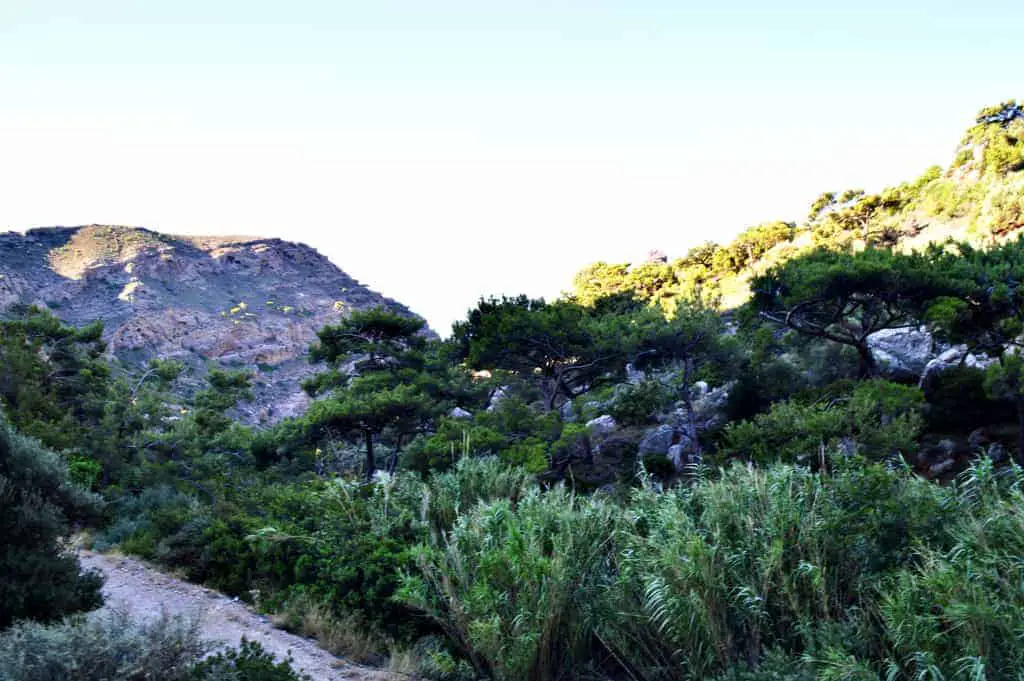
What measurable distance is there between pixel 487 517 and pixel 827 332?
12.3m

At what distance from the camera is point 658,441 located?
672 inches

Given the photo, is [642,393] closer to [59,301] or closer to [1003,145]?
[1003,145]

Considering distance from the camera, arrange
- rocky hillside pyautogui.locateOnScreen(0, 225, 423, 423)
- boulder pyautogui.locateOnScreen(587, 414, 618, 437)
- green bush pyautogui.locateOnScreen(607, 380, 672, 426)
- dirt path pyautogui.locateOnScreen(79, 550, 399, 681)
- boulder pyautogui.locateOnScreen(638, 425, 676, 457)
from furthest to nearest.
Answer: rocky hillside pyautogui.locateOnScreen(0, 225, 423, 423)
boulder pyautogui.locateOnScreen(587, 414, 618, 437)
boulder pyautogui.locateOnScreen(638, 425, 676, 457)
green bush pyautogui.locateOnScreen(607, 380, 672, 426)
dirt path pyautogui.locateOnScreen(79, 550, 399, 681)

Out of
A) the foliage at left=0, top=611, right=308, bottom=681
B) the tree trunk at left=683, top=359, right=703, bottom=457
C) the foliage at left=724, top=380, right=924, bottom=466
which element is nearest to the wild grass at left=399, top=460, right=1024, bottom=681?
the foliage at left=0, top=611, right=308, bottom=681

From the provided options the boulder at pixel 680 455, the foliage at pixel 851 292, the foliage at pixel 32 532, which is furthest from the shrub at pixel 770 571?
the foliage at pixel 851 292

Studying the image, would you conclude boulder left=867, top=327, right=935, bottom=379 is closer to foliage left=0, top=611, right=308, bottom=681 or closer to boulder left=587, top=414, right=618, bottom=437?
boulder left=587, top=414, right=618, bottom=437

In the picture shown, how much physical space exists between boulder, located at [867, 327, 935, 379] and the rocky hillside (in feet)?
114

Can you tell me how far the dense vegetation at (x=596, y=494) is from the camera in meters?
4.84

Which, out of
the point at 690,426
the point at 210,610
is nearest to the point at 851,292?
the point at 690,426

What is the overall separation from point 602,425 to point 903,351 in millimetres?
8157

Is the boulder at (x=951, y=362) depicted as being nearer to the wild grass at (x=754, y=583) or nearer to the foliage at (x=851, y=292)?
the foliage at (x=851, y=292)

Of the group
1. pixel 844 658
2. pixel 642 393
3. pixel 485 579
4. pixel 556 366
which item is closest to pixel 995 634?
pixel 844 658

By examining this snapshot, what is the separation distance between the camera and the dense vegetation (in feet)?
15.9

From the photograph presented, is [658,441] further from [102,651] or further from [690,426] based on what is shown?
[102,651]
